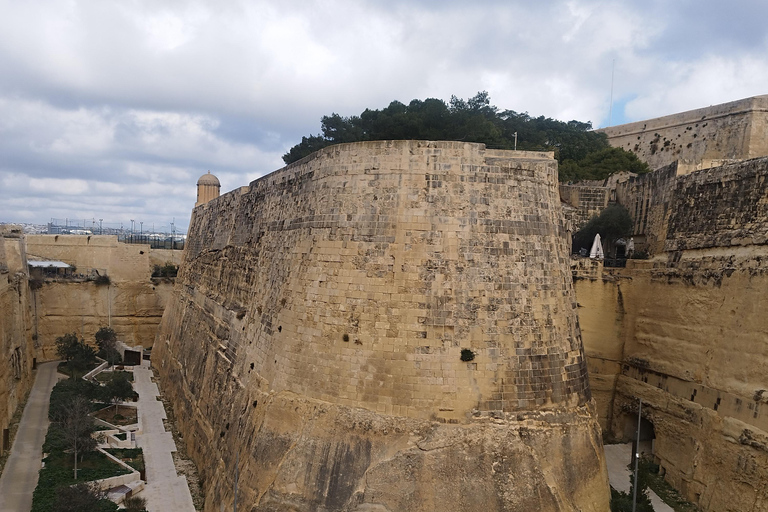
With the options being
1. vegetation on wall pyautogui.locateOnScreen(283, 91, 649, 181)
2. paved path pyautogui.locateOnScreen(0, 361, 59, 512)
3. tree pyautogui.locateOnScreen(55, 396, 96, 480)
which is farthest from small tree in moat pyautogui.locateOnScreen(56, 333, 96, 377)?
vegetation on wall pyautogui.locateOnScreen(283, 91, 649, 181)

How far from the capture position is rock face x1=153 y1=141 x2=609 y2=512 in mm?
9242

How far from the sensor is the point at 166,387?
73.3 ft

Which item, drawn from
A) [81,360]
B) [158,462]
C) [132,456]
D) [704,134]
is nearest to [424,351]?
[158,462]

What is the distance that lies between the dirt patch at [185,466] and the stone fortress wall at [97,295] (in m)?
12.3

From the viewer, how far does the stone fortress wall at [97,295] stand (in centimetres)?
2862

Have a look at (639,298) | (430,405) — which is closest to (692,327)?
(639,298)

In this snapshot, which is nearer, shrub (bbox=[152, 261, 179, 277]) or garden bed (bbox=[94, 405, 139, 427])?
garden bed (bbox=[94, 405, 139, 427])

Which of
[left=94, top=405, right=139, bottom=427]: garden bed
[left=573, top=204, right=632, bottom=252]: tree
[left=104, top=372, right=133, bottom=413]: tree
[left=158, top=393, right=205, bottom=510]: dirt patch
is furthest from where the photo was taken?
[left=104, top=372, right=133, bottom=413]: tree

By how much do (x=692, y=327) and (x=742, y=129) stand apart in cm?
1289

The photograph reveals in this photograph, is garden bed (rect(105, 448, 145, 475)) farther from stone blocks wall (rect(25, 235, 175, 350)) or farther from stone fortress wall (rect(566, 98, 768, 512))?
stone blocks wall (rect(25, 235, 175, 350))

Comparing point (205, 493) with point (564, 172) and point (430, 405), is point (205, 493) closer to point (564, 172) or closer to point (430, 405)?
point (430, 405)

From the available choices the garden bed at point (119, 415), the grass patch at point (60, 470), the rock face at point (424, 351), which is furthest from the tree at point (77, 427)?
the rock face at point (424, 351)

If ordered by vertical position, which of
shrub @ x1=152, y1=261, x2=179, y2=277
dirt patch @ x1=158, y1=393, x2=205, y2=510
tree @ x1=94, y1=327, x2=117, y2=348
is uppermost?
shrub @ x1=152, y1=261, x2=179, y2=277

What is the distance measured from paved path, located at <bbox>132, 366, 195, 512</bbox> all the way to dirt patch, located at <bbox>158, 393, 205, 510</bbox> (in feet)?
0.42
